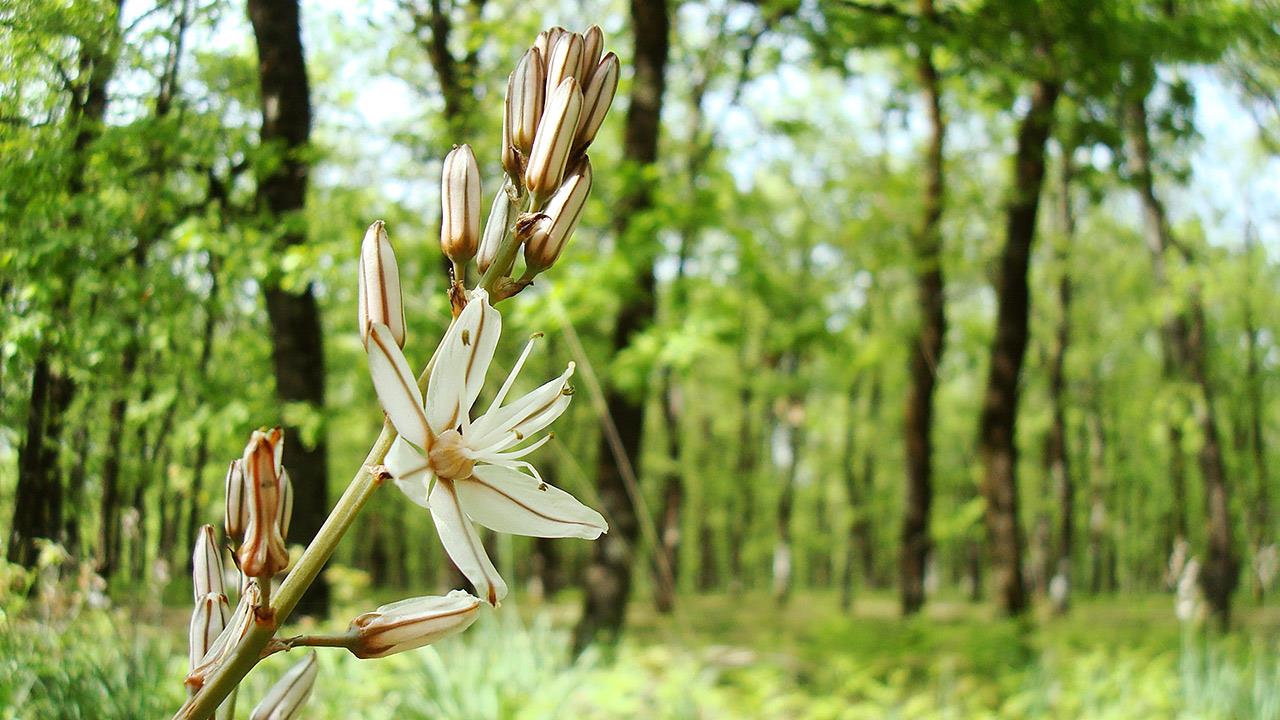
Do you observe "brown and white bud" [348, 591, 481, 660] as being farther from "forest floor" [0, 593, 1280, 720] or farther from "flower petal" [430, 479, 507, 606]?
"forest floor" [0, 593, 1280, 720]

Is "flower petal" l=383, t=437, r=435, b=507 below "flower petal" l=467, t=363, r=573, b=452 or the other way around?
below

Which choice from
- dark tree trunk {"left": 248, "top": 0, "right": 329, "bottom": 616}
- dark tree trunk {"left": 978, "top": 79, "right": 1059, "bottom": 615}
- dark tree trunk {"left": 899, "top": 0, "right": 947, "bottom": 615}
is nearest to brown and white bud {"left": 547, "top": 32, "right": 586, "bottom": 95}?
dark tree trunk {"left": 248, "top": 0, "right": 329, "bottom": 616}

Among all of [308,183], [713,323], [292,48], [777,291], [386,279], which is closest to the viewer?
[386,279]

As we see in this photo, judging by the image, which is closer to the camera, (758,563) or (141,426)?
(141,426)

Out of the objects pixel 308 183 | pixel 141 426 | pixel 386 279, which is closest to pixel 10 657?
pixel 141 426

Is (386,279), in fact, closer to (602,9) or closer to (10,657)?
(10,657)

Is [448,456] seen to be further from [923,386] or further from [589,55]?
[923,386]
